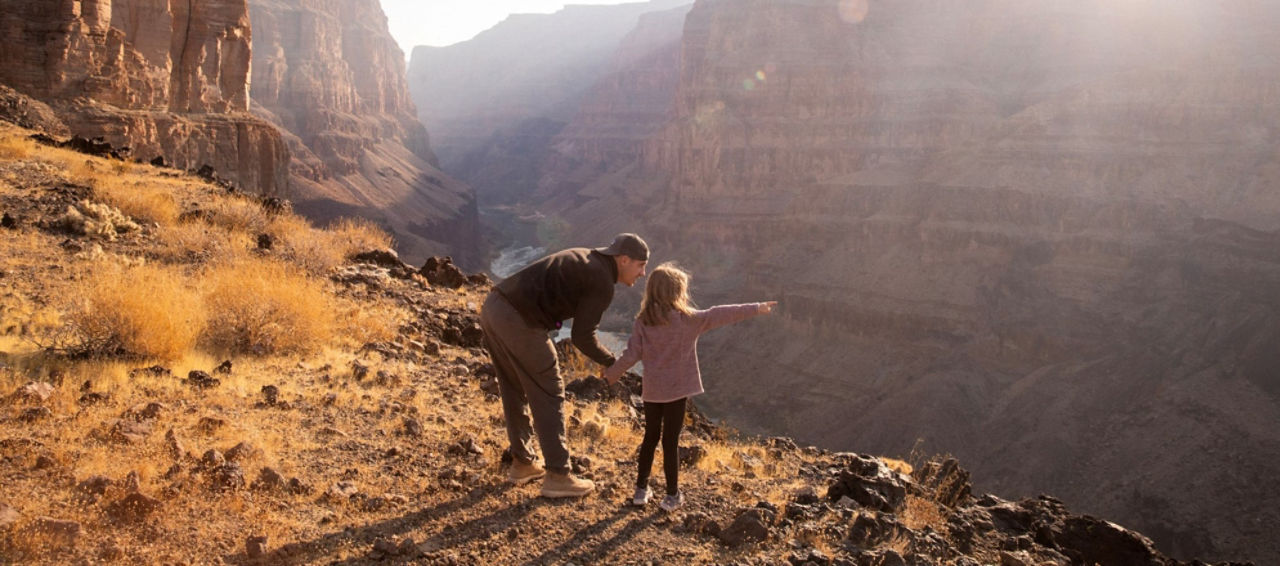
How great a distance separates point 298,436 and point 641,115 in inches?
4712

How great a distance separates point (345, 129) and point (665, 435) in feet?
288

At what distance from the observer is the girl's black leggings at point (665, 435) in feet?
18.9

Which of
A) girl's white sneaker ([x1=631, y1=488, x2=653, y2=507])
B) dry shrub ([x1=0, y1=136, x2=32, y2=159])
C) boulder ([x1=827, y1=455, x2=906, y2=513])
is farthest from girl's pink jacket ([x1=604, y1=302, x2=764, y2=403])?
dry shrub ([x1=0, y1=136, x2=32, y2=159])

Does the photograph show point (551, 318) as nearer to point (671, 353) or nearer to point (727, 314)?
point (671, 353)

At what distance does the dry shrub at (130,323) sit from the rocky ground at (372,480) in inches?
5.1

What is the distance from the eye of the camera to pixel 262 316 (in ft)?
26.8

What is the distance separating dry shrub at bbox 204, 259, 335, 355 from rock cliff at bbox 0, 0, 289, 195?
17.1 metres

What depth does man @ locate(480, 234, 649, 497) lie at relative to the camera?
17.6 ft

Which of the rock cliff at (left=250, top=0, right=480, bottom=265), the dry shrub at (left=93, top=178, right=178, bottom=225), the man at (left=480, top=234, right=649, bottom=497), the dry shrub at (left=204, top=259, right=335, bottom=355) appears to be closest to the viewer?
the man at (left=480, top=234, right=649, bottom=497)

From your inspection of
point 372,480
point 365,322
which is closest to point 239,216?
point 365,322

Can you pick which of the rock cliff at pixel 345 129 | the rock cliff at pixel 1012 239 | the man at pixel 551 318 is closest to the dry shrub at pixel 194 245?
the man at pixel 551 318

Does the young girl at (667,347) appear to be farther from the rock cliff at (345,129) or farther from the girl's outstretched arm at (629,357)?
the rock cliff at (345,129)

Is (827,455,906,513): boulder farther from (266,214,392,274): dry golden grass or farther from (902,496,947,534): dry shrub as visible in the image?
(266,214,392,274): dry golden grass

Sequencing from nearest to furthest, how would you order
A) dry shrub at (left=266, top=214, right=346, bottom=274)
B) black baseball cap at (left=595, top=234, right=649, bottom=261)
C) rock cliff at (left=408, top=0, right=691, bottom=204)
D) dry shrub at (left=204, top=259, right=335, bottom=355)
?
black baseball cap at (left=595, top=234, right=649, bottom=261) < dry shrub at (left=204, top=259, right=335, bottom=355) < dry shrub at (left=266, top=214, right=346, bottom=274) < rock cliff at (left=408, top=0, right=691, bottom=204)
